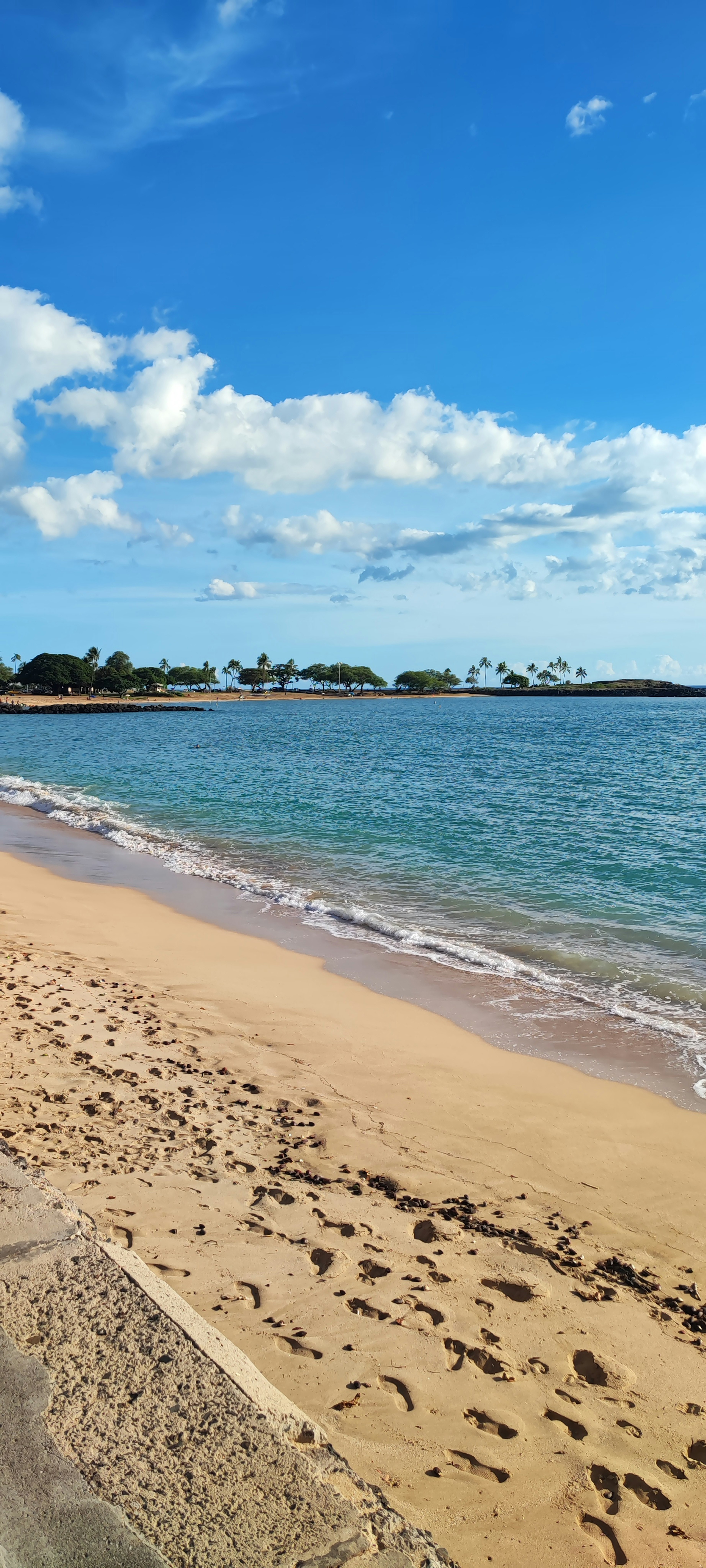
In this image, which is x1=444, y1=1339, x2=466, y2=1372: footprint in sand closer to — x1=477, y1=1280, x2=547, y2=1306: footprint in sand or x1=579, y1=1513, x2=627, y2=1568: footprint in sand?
x1=477, y1=1280, x2=547, y2=1306: footprint in sand

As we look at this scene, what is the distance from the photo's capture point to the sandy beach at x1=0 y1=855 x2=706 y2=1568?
3.57 metres

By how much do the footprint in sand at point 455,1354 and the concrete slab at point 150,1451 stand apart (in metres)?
1.31

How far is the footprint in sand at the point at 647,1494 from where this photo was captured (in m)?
3.49

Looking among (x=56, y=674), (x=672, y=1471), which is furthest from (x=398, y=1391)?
(x=56, y=674)

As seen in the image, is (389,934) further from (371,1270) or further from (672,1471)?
(672,1471)

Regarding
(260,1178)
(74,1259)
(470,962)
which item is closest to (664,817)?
(470,962)

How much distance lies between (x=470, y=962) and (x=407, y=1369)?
8.36 m

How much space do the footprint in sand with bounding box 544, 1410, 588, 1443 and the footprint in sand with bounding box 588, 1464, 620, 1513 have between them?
0.17m

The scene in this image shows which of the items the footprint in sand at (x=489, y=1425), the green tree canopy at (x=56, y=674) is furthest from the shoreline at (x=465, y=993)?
the green tree canopy at (x=56, y=674)

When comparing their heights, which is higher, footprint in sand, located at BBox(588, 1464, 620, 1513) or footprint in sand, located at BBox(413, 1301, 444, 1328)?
footprint in sand, located at BBox(413, 1301, 444, 1328)

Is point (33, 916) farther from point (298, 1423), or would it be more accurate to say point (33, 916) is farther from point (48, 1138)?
point (298, 1423)

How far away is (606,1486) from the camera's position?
357cm

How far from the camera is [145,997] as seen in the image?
1016cm

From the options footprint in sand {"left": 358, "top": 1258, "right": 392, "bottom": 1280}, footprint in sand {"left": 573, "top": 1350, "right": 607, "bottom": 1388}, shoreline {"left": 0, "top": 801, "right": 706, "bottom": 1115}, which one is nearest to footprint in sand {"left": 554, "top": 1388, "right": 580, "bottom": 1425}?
footprint in sand {"left": 573, "top": 1350, "right": 607, "bottom": 1388}
